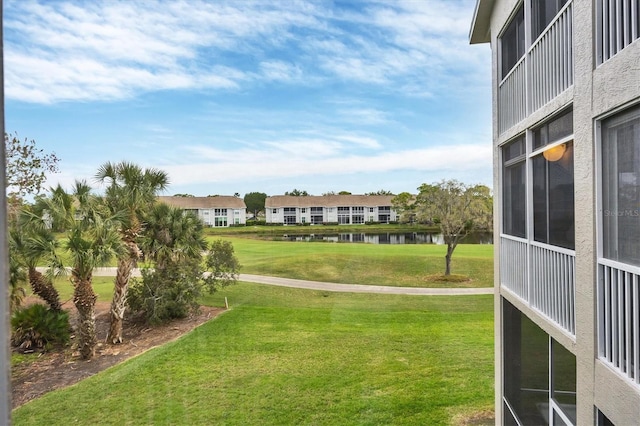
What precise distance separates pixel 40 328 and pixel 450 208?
335cm

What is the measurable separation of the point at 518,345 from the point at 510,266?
0.52 meters

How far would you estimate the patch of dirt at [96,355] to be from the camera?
237 cm

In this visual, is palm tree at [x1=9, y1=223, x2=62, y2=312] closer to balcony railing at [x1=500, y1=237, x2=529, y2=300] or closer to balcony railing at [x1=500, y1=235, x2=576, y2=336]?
balcony railing at [x1=500, y1=235, x2=576, y2=336]

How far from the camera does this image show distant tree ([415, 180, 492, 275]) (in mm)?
3650

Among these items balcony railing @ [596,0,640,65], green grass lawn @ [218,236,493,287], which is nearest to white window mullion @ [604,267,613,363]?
balcony railing @ [596,0,640,65]

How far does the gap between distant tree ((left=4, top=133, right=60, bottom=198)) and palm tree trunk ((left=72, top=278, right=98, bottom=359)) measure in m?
0.67

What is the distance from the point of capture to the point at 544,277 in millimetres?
1886

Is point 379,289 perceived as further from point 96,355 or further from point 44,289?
point 44,289

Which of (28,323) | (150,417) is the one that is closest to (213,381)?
(150,417)

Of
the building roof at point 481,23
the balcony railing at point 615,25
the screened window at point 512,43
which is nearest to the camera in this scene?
the balcony railing at point 615,25

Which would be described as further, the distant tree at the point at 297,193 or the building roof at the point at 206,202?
the distant tree at the point at 297,193

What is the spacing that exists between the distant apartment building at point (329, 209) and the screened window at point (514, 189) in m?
1.22

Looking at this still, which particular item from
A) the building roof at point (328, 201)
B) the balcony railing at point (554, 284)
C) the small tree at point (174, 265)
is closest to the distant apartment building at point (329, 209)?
the building roof at point (328, 201)

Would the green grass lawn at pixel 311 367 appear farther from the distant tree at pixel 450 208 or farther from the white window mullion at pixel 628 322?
the white window mullion at pixel 628 322
